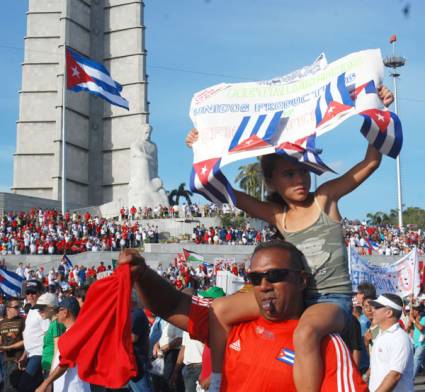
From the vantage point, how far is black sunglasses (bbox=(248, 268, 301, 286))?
108 inches

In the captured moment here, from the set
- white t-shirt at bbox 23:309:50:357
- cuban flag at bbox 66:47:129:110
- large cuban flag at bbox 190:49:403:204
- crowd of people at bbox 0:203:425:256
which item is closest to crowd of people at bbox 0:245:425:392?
white t-shirt at bbox 23:309:50:357

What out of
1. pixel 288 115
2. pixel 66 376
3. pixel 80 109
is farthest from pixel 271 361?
pixel 80 109

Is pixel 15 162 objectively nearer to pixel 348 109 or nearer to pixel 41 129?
pixel 41 129

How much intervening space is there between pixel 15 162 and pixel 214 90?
179 feet

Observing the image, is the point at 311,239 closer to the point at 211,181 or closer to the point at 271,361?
the point at 211,181

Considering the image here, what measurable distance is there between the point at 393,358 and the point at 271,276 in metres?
3.00

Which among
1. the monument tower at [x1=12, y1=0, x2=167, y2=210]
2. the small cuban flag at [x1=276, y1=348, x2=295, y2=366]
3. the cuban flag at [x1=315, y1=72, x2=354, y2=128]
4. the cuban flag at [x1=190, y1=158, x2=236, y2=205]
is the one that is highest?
the monument tower at [x1=12, y1=0, x2=167, y2=210]

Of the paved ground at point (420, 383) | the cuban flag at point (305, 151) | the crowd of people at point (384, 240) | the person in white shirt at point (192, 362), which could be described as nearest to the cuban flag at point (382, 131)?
the cuban flag at point (305, 151)

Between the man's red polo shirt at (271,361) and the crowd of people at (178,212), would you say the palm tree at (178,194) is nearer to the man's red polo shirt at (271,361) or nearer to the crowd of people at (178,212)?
the crowd of people at (178,212)

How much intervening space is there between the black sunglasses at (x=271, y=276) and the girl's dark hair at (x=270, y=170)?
0.80 metres

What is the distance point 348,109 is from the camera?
348 centimetres

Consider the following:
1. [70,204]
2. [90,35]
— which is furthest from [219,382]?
[90,35]

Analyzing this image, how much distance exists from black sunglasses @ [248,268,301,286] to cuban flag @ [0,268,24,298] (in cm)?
1312

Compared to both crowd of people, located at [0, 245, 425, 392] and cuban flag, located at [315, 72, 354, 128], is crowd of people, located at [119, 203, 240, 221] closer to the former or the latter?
crowd of people, located at [0, 245, 425, 392]
